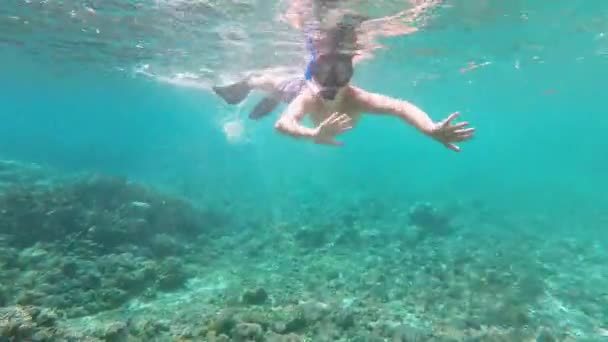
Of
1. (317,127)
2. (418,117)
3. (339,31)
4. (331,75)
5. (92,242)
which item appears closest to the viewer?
(317,127)

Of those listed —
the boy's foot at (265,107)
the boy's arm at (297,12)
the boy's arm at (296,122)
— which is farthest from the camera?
the boy's arm at (297,12)

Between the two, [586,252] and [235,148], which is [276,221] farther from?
[235,148]

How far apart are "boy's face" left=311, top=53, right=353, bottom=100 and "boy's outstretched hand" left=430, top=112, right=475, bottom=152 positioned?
200 centimetres

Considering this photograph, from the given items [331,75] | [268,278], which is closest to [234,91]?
[331,75]

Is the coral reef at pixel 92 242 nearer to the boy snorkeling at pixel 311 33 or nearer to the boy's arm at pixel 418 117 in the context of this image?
the boy snorkeling at pixel 311 33

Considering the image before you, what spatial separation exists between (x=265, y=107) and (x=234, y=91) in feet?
4.18

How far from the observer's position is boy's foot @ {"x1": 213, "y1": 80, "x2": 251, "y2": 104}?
9852mm

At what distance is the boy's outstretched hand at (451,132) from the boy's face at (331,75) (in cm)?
Result: 200

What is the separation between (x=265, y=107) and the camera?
9164 mm

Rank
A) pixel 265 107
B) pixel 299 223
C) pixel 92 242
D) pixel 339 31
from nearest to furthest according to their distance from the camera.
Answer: pixel 265 107
pixel 92 242
pixel 339 31
pixel 299 223

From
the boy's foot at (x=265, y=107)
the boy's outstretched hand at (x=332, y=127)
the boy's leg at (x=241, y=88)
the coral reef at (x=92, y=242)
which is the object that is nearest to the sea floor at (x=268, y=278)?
the coral reef at (x=92, y=242)

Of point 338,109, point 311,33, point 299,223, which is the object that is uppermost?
point 311,33

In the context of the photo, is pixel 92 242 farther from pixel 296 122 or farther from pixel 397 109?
pixel 397 109

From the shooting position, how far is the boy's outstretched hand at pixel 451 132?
12.6 ft
